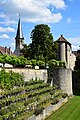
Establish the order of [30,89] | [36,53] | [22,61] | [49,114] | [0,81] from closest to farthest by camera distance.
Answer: [0,81] → [49,114] → [30,89] → [22,61] → [36,53]

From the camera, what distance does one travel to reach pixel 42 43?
1783 inches

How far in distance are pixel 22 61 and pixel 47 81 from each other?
165 inches

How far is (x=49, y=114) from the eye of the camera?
22953mm

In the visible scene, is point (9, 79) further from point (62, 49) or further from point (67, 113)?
point (62, 49)

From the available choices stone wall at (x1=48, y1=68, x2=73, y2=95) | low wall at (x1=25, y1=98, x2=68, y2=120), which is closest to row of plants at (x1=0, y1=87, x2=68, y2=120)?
low wall at (x1=25, y1=98, x2=68, y2=120)

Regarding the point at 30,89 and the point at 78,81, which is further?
the point at 78,81

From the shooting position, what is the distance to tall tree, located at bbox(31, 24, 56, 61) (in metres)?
44.7

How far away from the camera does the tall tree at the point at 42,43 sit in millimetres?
44719

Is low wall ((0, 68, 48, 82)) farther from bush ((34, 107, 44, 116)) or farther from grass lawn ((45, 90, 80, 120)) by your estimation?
bush ((34, 107, 44, 116))

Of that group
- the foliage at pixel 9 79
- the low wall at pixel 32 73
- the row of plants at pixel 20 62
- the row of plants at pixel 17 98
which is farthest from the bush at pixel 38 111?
the row of plants at pixel 20 62

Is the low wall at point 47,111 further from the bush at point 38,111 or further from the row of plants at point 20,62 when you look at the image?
the row of plants at point 20,62

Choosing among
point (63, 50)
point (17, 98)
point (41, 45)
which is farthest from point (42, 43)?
point (17, 98)

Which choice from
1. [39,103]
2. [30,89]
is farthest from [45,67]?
[39,103]

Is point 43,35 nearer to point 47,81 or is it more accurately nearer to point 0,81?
point 47,81
